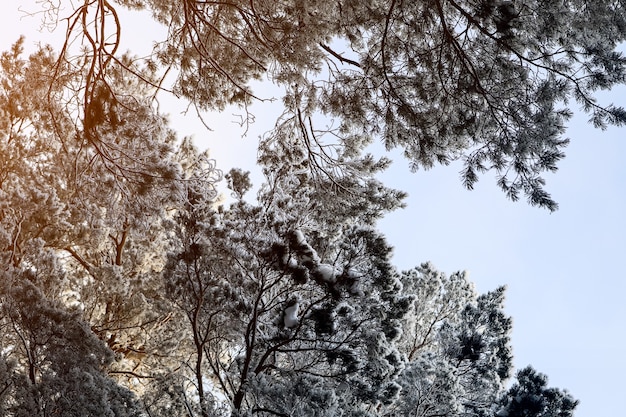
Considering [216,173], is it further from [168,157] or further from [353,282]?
[353,282]

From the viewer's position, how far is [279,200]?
22.2 ft

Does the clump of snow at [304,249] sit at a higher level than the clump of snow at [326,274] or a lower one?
higher

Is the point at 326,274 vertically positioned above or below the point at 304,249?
below

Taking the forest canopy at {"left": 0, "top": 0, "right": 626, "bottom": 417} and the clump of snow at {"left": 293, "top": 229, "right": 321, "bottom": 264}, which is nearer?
the forest canopy at {"left": 0, "top": 0, "right": 626, "bottom": 417}

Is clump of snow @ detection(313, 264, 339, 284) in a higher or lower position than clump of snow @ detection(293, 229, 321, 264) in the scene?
lower

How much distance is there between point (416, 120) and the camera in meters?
5.02

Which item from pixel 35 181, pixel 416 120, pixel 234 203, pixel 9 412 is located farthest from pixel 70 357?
pixel 416 120

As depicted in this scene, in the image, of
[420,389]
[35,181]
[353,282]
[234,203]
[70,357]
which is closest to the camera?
[70,357]

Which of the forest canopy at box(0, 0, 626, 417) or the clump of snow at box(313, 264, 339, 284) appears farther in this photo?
the clump of snow at box(313, 264, 339, 284)

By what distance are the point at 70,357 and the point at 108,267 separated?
3.13 meters

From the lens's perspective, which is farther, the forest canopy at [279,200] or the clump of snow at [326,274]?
the clump of snow at [326,274]

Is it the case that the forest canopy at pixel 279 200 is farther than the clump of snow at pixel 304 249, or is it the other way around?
the clump of snow at pixel 304 249

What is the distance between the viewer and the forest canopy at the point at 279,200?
4.47 m

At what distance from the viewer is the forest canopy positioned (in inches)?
176
